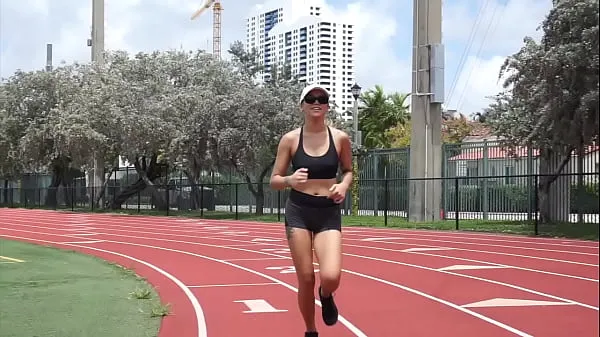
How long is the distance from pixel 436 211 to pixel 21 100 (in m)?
31.8

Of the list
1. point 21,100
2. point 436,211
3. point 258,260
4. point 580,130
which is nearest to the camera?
point 580,130

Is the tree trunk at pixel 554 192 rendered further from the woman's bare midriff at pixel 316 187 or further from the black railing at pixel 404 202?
the woman's bare midriff at pixel 316 187

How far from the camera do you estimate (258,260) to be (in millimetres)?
15094

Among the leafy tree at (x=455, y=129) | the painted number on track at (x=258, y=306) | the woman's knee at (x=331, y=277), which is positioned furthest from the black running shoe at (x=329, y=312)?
the leafy tree at (x=455, y=129)

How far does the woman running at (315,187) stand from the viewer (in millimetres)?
5141

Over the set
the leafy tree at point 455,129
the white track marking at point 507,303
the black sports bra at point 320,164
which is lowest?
the white track marking at point 507,303

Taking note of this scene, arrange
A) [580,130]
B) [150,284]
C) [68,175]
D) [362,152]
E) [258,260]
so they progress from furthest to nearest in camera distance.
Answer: [68,175]
[362,152]
[258,260]
[150,284]
[580,130]

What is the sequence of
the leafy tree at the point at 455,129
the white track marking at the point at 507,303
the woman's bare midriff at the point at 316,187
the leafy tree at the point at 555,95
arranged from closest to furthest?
the leafy tree at the point at 555,95
the woman's bare midriff at the point at 316,187
the white track marking at the point at 507,303
the leafy tree at the point at 455,129

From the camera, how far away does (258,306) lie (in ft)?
30.5

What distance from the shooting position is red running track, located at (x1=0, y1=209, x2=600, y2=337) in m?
7.73

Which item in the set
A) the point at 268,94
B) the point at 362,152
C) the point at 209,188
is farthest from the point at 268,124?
the point at 209,188

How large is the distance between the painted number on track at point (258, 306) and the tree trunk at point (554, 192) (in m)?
5.33

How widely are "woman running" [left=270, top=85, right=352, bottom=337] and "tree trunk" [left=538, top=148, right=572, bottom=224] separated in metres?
7.78

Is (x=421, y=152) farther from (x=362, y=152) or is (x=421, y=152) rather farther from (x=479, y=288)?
(x=479, y=288)
